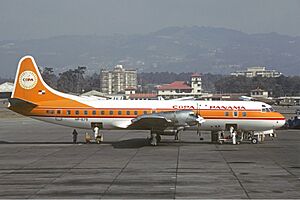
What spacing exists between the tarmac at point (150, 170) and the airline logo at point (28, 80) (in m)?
4.21

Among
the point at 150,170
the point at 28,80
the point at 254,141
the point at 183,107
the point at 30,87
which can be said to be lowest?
the point at 150,170

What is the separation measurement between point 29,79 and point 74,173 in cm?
1662

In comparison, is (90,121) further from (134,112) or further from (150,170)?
(150,170)

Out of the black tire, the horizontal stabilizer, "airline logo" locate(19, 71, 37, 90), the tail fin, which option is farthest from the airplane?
"airline logo" locate(19, 71, 37, 90)

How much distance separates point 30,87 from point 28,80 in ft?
1.92

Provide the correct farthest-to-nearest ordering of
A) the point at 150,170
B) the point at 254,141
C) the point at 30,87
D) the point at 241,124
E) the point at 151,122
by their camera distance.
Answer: the point at 30,87, the point at 254,141, the point at 241,124, the point at 151,122, the point at 150,170

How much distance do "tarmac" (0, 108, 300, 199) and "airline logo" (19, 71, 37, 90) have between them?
421 centimetres

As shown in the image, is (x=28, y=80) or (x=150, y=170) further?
(x=28, y=80)

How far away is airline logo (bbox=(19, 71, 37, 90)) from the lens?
37.8 metres

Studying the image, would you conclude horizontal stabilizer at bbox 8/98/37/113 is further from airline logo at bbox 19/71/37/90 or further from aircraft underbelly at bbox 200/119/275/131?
aircraft underbelly at bbox 200/119/275/131

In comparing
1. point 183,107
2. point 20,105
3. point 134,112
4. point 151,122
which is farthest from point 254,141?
point 20,105

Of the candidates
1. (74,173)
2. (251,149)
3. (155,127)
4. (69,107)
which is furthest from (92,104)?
(74,173)

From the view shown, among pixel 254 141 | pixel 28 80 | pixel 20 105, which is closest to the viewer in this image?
pixel 20 105

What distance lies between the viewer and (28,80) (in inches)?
1494
